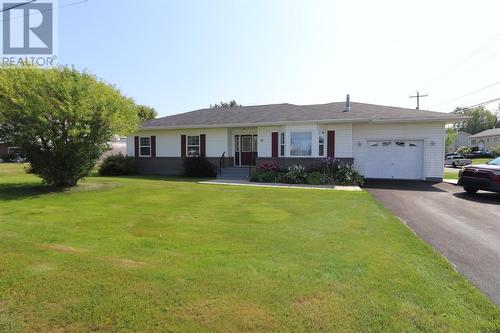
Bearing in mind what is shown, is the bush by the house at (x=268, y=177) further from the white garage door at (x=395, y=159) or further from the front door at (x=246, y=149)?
the white garage door at (x=395, y=159)

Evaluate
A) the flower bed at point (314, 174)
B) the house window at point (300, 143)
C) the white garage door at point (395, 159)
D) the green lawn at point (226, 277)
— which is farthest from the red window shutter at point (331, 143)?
the green lawn at point (226, 277)

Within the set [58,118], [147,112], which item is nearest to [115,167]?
[58,118]

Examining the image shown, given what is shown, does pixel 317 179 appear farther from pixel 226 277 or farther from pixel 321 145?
pixel 226 277

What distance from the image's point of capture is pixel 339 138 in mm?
16609

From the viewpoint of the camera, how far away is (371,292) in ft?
11.4

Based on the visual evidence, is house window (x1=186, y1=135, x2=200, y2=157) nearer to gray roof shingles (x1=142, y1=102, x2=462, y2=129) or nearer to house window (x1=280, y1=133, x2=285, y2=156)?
gray roof shingles (x1=142, y1=102, x2=462, y2=129)

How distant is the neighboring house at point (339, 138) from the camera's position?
52.9 ft

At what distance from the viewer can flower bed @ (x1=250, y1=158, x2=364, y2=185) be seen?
1477 cm

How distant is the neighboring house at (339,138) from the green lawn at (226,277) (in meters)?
9.92

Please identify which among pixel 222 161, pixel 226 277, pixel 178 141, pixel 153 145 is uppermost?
pixel 178 141

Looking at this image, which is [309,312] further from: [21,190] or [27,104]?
[21,190]

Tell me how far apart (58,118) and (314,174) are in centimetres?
1050

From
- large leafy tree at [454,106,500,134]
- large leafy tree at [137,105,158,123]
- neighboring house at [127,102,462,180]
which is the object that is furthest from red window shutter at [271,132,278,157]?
large leafy tree at [454,106,500,134]

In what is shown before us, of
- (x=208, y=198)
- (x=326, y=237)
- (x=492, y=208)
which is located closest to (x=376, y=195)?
(x=492, y=208)
